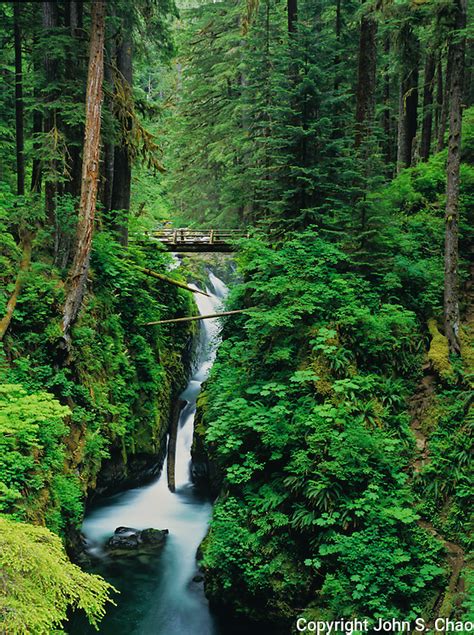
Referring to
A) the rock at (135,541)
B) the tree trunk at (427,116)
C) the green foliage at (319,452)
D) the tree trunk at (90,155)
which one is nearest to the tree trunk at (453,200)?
the green foliage at (319,452)

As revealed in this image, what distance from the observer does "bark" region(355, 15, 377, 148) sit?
13.3 m

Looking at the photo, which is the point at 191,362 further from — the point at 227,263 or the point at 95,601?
the point at 95,601

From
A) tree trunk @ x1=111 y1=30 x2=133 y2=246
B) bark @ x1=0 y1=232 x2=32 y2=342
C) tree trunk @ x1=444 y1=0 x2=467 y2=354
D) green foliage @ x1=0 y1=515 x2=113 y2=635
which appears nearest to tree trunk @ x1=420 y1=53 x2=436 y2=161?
tree trunk @ x1=444 y1=0 x2=467 y2=354

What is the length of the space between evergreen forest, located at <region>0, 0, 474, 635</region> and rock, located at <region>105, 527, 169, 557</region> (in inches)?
1.7

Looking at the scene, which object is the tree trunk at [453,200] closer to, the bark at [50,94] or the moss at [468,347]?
the moss at [468,347]

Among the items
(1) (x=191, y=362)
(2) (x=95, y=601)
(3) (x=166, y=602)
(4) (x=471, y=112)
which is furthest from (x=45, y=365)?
(4) (x=471, y=112)

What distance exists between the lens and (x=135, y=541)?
35.8 ft

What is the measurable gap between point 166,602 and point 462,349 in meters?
7.38

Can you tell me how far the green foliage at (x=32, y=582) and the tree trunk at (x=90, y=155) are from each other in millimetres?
6352

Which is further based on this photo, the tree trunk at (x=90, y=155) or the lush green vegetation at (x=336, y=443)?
the tree trunk at (x=90, y=155)

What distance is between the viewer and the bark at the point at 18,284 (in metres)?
8.12

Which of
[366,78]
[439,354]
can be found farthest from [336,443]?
[366,78]

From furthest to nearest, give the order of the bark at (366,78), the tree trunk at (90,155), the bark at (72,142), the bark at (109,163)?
the bark at (366,78)
the bark at (109,163)
the bark at (72,142)
the tree trunk at (90,155)

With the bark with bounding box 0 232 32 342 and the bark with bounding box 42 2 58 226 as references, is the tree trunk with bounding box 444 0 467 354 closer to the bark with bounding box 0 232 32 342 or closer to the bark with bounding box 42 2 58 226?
the bark with bounding box 0 232 32 342
